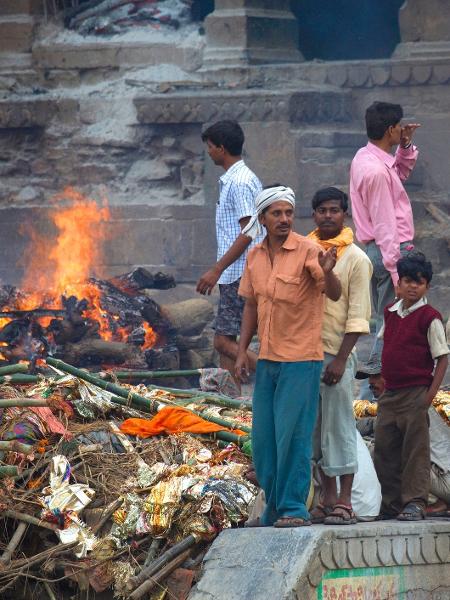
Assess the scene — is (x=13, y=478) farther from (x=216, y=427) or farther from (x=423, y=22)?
(x=423, y=22)

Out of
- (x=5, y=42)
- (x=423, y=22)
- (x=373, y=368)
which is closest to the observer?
(x=373, y=368)

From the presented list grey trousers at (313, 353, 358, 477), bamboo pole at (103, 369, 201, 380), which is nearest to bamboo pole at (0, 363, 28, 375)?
bamboo pole at (103, 369, 201, 380)

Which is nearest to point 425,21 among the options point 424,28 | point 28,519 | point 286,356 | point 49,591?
point 424,28

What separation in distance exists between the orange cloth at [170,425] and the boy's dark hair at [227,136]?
1994mm

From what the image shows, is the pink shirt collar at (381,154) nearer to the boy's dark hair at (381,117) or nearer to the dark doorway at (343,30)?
the boy's dark hair at (381,117)

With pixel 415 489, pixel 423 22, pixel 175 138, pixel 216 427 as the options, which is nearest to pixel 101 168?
pixel 175 138

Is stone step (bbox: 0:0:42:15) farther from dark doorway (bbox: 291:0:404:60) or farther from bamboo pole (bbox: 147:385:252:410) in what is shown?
bamboo pole (bbox: 147:385:252:410)

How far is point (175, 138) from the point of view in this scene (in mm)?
16141

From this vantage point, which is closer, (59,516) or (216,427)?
(59,516)

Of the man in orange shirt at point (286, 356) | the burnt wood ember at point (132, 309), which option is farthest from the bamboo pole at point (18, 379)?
the burnt wood ember at point (132, 309)

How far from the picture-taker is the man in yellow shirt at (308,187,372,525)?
7324mm

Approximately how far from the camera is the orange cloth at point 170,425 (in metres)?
8.51

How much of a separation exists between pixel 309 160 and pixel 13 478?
25.5ft

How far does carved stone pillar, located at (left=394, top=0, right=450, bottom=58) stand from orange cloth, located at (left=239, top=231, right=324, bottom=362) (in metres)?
8.07
